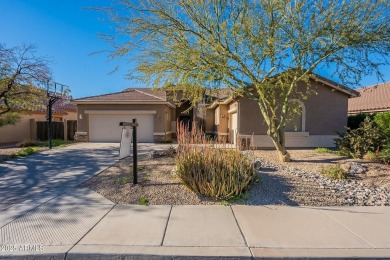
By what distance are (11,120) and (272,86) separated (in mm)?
14121

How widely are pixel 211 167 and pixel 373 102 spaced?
62.9ft

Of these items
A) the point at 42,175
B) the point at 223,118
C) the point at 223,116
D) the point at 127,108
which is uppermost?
the point at 127,108

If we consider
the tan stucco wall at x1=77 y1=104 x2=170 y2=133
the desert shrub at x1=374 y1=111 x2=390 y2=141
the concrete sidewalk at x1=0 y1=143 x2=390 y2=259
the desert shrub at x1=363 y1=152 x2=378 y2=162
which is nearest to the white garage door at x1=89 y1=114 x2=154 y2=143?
the tan stucco wall at x1=77 y1=104 x2=170 y2=133

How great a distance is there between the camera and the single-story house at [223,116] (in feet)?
44.8

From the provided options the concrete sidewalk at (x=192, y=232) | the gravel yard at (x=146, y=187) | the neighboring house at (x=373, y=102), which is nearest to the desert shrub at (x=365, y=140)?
the concrete sidewalk at (x=192, y=232)

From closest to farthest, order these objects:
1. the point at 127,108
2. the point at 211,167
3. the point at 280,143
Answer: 1. the point at 211,167
2. the point at 280,143
3. the point at 127,108

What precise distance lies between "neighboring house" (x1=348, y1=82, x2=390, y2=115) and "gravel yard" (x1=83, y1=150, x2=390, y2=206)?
37.2ft

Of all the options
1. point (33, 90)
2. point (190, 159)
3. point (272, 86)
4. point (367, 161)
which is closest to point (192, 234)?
point (190, 159)

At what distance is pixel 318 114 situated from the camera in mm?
13914

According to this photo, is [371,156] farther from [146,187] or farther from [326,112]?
[146,187]

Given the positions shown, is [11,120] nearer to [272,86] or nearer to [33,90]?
[33,90]

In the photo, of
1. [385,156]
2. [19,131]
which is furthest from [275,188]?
[19,131]

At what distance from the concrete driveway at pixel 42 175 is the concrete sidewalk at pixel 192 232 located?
0.91 meters

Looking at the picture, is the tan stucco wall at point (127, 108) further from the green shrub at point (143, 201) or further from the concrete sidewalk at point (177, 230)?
the green shrub at point (143, 201)
